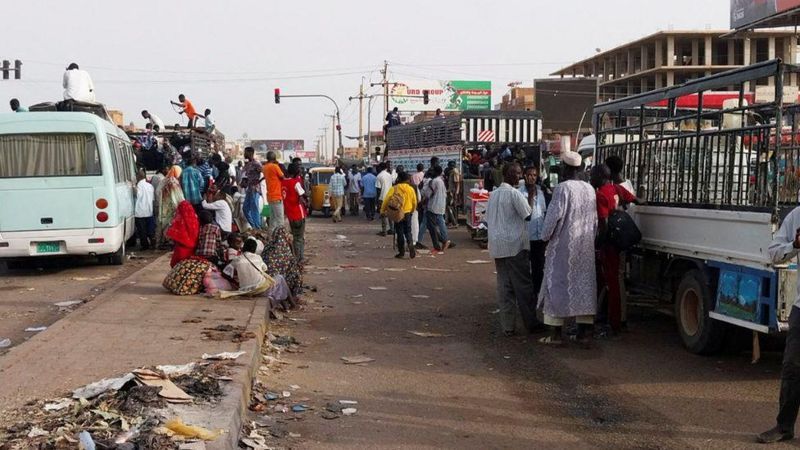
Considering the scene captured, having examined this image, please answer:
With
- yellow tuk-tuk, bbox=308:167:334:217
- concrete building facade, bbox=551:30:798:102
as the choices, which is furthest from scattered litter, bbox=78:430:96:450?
concrete building facade, bbox=551:30:798:102

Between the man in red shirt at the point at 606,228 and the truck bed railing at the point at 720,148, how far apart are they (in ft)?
1.69

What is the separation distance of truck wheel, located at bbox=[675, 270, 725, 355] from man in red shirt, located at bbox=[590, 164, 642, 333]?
64 centimetres

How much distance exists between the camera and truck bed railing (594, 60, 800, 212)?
687 cm

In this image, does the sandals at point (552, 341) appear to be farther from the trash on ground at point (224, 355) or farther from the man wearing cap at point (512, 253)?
the trash on ground at point (224, 355)

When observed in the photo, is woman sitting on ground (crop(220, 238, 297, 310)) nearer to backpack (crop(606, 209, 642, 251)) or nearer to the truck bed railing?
backpack (crop(606, 209, 642, 251))

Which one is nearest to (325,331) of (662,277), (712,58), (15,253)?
(662,277)

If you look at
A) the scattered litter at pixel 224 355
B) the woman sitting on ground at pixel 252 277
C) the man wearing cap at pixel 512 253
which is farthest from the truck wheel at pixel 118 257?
the scattered litter at pixel 224 355

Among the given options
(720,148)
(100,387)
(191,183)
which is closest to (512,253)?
(720,148)

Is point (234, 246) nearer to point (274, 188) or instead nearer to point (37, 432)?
point (274, 188)

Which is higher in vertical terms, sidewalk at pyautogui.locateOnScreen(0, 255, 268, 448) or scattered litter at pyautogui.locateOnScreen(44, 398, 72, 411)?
scattered litter at pyautogui.locateOnScreen(44, 398, 72, 411)

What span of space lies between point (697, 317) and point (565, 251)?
1.36 m

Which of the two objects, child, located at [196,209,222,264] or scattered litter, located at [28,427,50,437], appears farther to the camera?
child, located at [196,209,222,264]

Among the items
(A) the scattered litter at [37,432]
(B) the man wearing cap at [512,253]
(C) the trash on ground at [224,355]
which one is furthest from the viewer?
(B) the man wearing cap at [512,253]

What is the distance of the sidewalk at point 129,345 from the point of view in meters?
5.65
